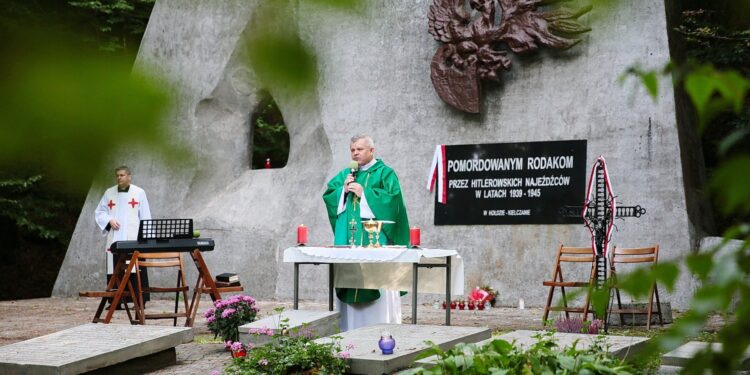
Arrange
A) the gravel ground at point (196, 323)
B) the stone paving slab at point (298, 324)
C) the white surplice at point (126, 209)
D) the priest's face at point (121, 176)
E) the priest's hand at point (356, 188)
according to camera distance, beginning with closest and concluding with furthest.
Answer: the priest's face at point (121, 176), the stone paving slab at point (298, 324), the gravel ground at point (196, 323), the priest's hand at point (356, 188), the white surplice at point (126, 209)

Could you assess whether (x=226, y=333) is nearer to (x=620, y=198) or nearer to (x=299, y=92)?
(x=620, y=198)

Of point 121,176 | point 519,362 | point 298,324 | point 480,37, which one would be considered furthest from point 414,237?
point 480,37

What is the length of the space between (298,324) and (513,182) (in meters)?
5.68

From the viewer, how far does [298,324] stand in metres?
7.21

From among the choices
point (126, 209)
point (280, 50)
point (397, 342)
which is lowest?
point (397, 342)

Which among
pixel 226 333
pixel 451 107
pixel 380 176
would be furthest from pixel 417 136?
pixel 226 333

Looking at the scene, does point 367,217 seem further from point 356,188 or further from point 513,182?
point 513,182

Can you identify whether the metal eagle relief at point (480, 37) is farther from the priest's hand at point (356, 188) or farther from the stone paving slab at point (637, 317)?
the priest's hand at point (356, 188)

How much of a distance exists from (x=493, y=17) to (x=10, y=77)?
11267 millimetres

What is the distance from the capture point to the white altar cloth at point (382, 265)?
7996 mm

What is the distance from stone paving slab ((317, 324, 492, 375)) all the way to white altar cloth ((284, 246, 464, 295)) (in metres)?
0.69

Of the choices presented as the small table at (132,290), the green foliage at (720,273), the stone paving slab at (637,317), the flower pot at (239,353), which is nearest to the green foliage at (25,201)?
the green foliage at (720,273)

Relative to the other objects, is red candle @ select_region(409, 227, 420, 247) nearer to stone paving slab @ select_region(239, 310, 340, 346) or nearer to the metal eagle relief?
stone paving slab @ select_region(239, 310, 340, 346)

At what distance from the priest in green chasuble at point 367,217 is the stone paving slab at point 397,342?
4.56 ft
